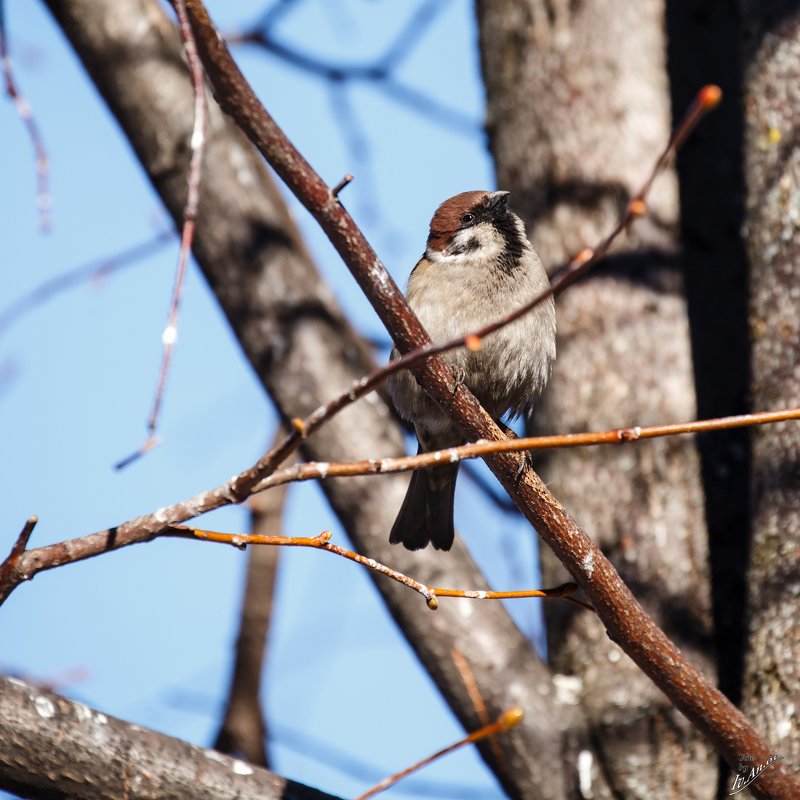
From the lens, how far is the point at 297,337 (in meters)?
3.43

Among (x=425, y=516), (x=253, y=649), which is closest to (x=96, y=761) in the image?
(x=425, y=516)

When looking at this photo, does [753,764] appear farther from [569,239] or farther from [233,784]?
[569,239]

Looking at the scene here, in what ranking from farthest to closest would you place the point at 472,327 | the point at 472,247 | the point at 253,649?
the point at 253,649 < the point at 472,247 < the point at 472,327

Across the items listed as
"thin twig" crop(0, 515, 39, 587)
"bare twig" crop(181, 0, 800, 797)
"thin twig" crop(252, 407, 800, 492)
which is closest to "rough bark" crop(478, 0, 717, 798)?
"bare twig" crop(181, 0, 800, 797)

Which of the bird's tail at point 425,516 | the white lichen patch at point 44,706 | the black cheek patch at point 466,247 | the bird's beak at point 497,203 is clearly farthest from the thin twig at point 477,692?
the bird's beak at point 497,203

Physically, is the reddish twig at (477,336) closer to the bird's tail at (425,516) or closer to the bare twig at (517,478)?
the bare twig at (517,478)

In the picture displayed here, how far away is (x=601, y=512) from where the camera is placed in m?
3.22

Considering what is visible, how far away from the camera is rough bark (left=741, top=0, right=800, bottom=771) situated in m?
2.62

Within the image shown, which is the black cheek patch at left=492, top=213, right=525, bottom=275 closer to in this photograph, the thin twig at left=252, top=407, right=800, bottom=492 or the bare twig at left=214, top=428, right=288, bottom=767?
the thin twig at left=252, top=407, right=800, bottom=492

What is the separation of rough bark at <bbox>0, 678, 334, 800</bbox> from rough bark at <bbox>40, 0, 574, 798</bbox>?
30.6 inches

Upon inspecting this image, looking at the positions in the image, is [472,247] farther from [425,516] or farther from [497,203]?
[425,516]

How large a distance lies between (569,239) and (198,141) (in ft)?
6.98

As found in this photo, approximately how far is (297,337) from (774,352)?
1477mm

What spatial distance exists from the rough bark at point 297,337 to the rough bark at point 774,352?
0.66 meters
